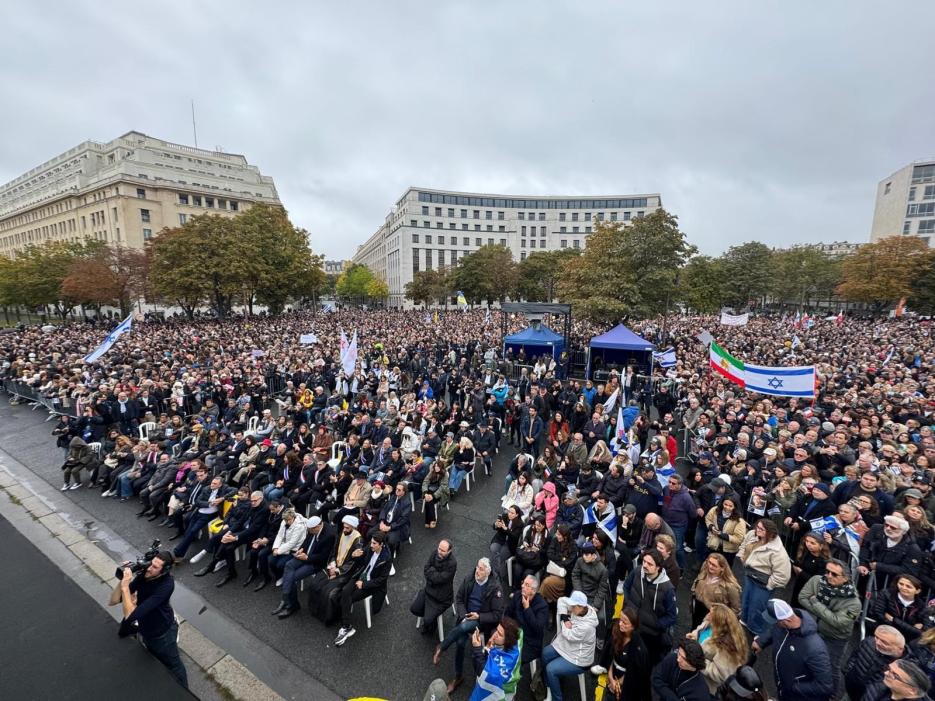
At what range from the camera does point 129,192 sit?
5872cm

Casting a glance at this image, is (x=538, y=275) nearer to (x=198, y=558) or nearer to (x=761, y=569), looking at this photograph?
(x=198, y=558)

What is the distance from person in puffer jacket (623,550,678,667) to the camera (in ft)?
14.3

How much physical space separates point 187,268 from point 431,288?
47.7 metres

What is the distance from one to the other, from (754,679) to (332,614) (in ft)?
16.0

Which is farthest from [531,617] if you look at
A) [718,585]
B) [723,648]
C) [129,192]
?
[129,192]

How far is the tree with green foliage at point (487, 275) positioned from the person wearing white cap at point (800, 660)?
63.8m

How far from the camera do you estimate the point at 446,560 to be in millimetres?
5445

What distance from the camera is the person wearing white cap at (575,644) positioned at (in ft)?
14.0

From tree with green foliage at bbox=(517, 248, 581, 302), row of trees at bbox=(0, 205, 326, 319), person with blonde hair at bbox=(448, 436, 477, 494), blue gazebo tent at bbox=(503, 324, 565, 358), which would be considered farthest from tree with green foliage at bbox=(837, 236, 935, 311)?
row of trees at bbox=(0, 205, 326, 319)

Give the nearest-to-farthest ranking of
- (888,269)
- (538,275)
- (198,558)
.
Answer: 1. (198,558)
2. (888,269)
3. (538,275)

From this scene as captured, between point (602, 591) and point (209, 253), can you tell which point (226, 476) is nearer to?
point (602, 591)

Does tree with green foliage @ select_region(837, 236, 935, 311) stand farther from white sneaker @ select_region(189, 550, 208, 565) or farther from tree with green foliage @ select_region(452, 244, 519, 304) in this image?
white sneaker @ select_region(189, 550, 208, 565)

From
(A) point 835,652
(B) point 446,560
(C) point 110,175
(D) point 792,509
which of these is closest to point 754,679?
(A) point 835,652

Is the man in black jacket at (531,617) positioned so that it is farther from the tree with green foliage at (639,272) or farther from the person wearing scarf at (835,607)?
the tree with green foliage at (639,272)
